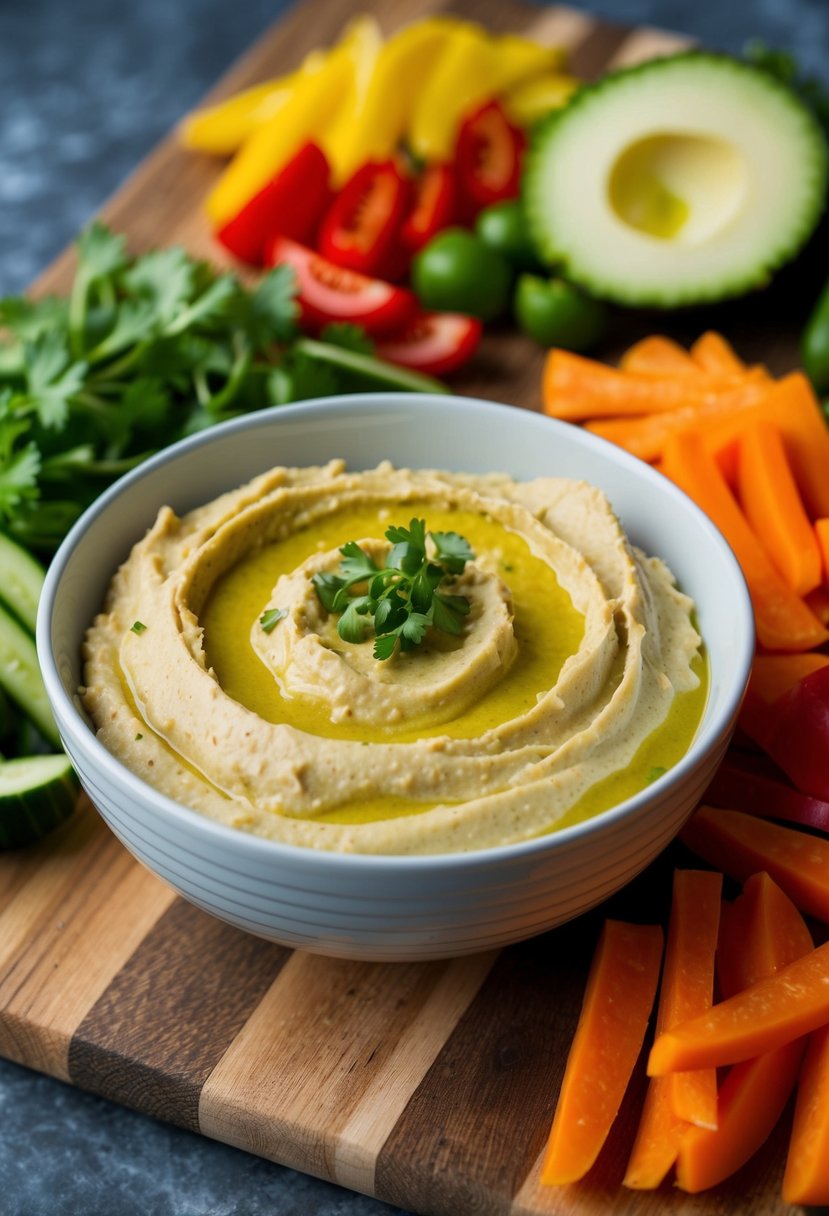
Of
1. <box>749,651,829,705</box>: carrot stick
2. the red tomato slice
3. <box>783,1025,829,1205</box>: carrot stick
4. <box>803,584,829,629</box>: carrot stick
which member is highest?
the red tomato slice

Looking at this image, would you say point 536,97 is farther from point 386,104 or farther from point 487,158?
point 386,104

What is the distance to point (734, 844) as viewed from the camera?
11.9 ft

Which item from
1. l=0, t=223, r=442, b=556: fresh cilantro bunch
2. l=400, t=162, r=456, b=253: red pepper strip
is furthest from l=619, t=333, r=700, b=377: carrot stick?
l=400, t=162, r=456, b=253: red pepper strip

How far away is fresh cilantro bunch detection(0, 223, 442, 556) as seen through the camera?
181 inches

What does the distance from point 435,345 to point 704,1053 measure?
3329 millimetres

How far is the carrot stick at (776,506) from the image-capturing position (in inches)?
167

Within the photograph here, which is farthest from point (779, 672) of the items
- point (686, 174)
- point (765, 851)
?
point (686, 174)

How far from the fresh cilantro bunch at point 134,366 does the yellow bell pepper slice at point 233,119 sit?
1.24 meters

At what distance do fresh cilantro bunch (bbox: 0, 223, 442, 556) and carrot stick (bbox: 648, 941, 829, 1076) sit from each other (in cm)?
254

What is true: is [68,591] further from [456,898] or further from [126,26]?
[126,26]

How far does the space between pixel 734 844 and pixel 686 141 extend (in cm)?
333

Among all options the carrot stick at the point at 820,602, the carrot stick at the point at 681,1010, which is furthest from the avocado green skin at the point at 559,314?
the carrot stick at the point at 681,1010

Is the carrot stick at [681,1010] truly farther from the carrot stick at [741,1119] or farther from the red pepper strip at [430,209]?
the red pepper strip at [430,209]

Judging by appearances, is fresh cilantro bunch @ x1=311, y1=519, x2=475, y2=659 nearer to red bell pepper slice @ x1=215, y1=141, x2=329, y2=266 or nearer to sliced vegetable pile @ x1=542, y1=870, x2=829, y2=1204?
sliced vegetable pile @ x1=542, y1=870, x2=829, y2=1204
